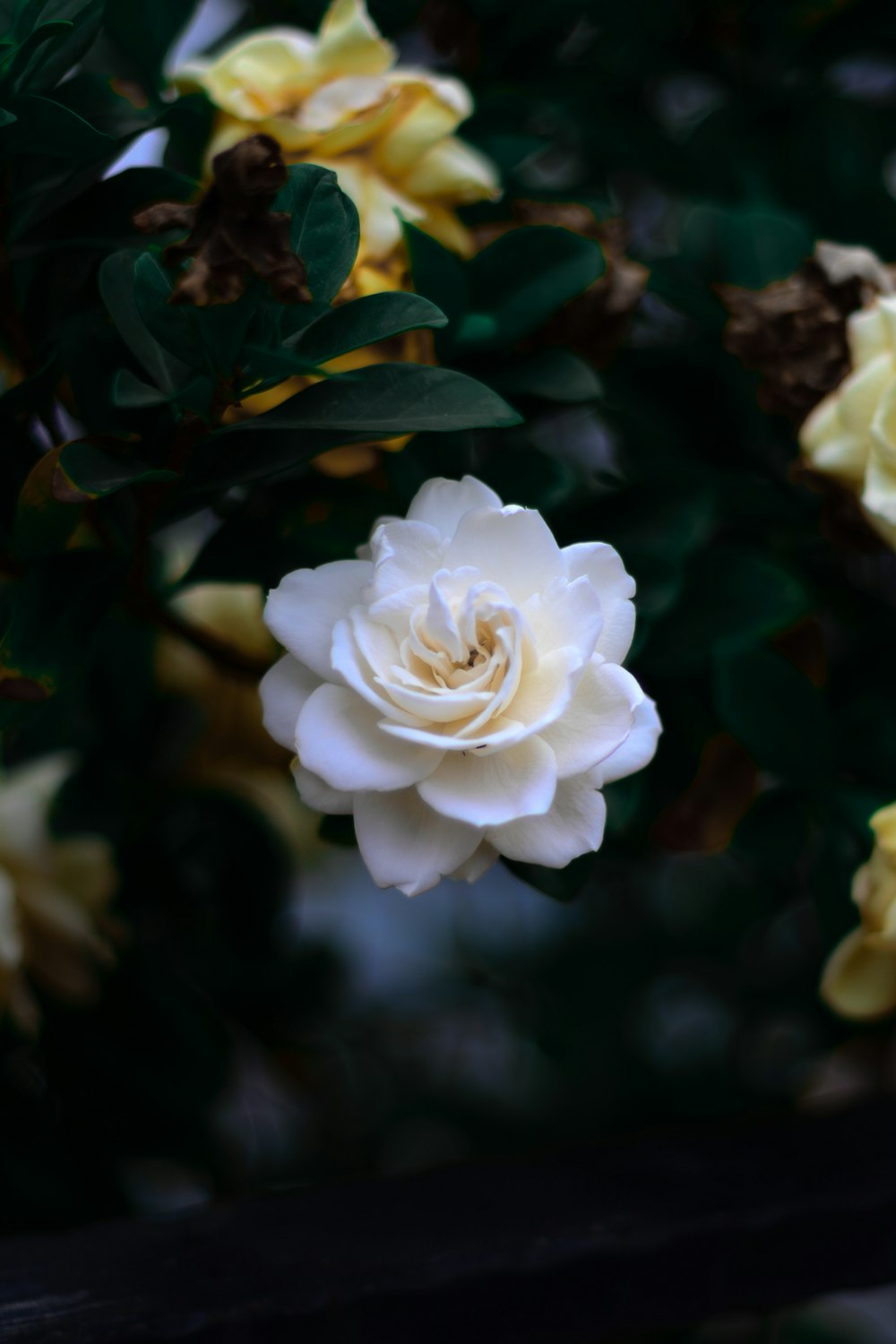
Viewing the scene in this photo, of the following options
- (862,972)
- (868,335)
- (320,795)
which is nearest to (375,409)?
(320,795)

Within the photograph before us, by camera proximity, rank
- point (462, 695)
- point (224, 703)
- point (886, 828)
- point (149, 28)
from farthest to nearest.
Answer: point (224, 703), point (149, 28), point (886, 828), point (462, 695)

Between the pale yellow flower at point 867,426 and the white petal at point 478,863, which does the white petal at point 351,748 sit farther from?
the pale yellow flower at point 867,426

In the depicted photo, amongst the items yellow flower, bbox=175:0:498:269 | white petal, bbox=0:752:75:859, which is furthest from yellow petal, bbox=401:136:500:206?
white petal, bbox=0:752:75:859

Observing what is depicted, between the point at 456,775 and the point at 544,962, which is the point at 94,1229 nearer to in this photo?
the point at 456,775

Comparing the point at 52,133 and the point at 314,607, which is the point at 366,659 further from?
the point at 52,133

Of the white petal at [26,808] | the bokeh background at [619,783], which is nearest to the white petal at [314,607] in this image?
the bokeh background at [619,783]

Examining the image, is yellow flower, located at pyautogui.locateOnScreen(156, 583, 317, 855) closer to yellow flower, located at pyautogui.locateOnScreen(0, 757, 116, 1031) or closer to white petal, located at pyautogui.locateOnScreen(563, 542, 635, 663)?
yellow flower, located at pyautogui.locateOnScreen(0, 757, 116, 1031)
